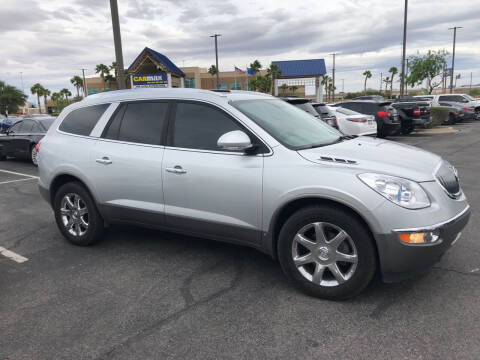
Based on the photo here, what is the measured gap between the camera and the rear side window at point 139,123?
4.23m

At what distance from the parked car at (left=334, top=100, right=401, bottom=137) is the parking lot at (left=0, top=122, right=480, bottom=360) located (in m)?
10.8

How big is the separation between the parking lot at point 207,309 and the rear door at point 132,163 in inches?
22.7

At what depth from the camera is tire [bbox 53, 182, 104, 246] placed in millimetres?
4715

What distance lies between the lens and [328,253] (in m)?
3.29

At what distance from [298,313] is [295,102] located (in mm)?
7952

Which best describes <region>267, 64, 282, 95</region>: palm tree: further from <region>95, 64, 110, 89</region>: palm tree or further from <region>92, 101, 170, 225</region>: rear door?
<region>92, 101, 170, 225</region>: rear door

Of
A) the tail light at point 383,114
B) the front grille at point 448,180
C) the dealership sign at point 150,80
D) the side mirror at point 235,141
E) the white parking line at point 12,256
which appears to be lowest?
the white parking line at point 12,256

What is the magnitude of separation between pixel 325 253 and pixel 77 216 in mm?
3043

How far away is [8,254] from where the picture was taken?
4.77 meters

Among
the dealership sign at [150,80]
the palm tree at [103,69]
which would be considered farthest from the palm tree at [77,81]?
the dealership sign at [150,80]

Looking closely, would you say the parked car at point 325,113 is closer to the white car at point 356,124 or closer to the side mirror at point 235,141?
the white car at point 356,124

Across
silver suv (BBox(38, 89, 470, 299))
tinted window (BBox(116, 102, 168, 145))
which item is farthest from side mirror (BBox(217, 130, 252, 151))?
tinted window (BBox(116, 102, 168, 145))

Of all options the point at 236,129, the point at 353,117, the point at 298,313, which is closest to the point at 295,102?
the point at 353,117

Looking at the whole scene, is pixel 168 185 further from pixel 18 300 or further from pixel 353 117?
pixel 353 117
